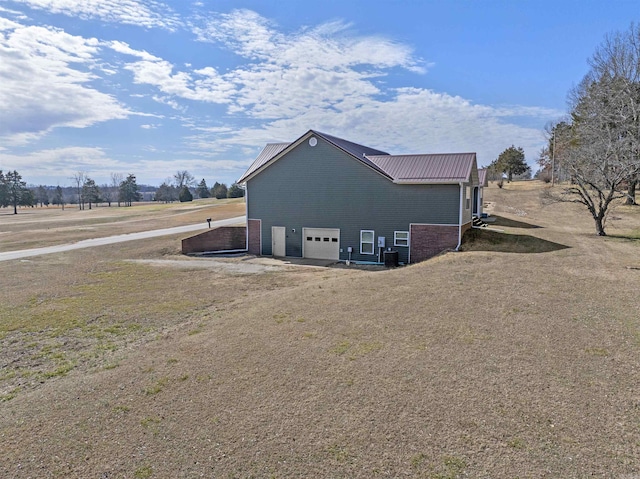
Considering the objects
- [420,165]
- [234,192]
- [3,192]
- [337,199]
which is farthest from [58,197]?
[420,165]

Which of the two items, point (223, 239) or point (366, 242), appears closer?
point (366, 242)

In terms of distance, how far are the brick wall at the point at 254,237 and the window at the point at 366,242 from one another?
719 cm

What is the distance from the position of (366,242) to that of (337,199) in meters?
3.13

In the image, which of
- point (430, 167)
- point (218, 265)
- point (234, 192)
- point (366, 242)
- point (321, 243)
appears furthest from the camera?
point (234, 192)

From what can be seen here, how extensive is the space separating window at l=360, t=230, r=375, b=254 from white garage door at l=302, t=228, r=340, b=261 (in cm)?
155

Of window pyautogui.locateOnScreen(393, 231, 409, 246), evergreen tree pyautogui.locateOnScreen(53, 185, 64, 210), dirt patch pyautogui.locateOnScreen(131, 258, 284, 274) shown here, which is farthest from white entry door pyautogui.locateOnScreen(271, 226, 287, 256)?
evergreen tree pyautogui.locateOnScreen(53, 185, 64, 210)

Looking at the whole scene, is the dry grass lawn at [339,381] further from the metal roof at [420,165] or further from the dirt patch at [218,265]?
the metal roof at [420,165]

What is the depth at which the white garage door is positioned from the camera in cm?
2375

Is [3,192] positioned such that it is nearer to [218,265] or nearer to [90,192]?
[90,192]

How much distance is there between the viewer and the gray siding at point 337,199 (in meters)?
21.3

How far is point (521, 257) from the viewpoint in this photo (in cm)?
1631

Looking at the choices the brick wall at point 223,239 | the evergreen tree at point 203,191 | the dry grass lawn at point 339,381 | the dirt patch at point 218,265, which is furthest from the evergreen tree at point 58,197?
the dry grass lawn at point 339,381

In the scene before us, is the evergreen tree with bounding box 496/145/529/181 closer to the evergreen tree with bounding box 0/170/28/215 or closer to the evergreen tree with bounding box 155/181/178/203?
the evergreen tree with bounding box 155/181/178/203

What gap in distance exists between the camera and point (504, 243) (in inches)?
800
